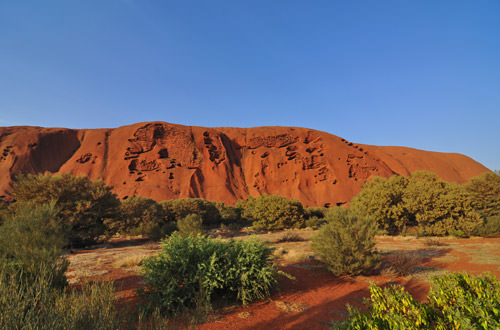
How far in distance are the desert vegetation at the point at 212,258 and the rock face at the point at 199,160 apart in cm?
2705

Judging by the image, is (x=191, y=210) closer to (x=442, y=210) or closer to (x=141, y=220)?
(x=141, y=220)

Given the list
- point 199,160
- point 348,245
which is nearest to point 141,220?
point 348,245

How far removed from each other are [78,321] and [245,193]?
47.7 meters

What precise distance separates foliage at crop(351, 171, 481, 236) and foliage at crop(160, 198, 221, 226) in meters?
14.6

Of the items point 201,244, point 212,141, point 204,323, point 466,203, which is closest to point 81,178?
point 201,244

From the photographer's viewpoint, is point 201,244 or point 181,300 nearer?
point 181,300

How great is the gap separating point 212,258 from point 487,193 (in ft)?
86.8

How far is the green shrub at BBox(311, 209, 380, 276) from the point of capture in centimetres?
630

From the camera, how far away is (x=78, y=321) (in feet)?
7.68

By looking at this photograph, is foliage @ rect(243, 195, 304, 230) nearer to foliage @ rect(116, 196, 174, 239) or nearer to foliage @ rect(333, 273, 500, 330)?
foliage @ rect(116, 196, 174, 239)

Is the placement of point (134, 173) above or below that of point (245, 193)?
above

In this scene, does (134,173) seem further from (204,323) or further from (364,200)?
(204,323)

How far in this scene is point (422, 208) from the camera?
15102 mm

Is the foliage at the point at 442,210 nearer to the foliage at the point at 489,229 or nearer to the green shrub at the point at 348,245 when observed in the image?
the foliage at the point at 489,229
